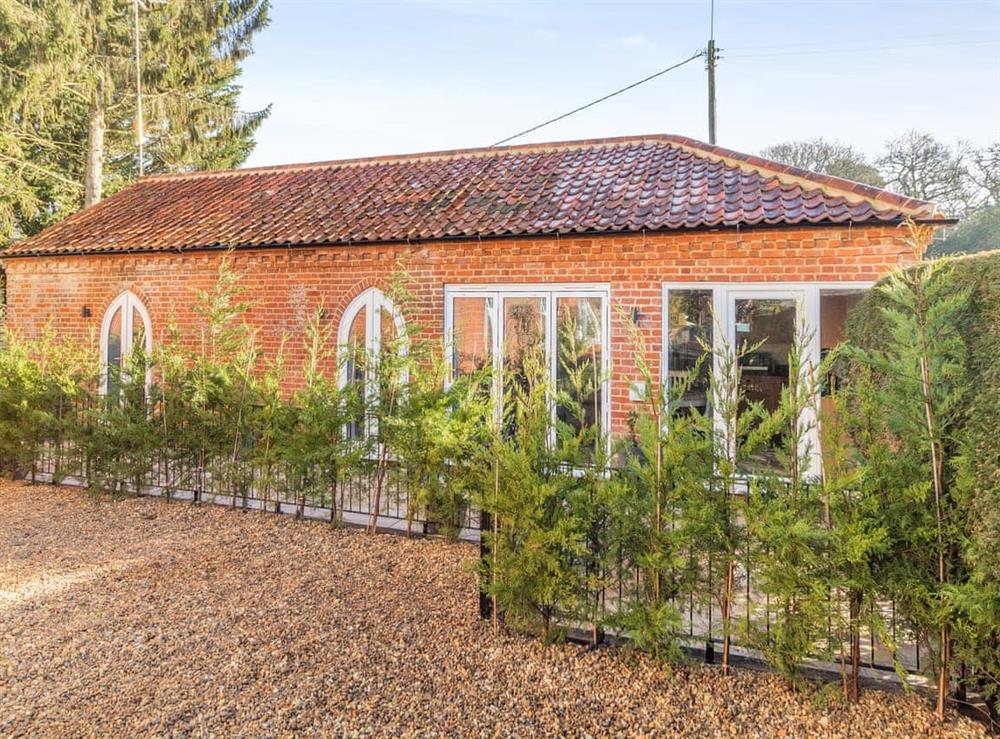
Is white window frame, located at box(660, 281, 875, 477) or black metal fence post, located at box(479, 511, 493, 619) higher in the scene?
white window frame, located at box(660, 281, 875, 477)

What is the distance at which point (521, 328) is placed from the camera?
965 centimetres

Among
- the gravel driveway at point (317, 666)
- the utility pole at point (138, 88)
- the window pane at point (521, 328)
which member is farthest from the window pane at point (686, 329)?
the utility pole at point (138, 88)

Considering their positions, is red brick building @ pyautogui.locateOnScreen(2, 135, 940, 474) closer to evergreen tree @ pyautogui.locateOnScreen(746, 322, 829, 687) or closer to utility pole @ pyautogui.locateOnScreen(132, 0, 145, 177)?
evergreen tree @ pyautogui.locateOnScreen(746, 322, 829, 687)

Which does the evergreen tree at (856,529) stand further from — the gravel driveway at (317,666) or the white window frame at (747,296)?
the white window frame at (747,296)

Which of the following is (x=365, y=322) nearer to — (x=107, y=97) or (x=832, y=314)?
(x=832, y=314)

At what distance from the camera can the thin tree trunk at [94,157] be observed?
70.5ft

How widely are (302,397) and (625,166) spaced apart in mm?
6950

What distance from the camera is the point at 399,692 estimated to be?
12.3 feet

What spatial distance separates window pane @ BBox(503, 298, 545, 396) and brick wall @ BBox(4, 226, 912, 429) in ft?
1.18

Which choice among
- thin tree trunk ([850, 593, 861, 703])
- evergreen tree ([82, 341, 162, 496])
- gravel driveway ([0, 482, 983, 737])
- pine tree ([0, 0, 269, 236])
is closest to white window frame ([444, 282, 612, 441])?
gravel driveway ([0, 482, 983, 737])

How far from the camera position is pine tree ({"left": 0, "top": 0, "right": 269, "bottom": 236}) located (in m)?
17.7

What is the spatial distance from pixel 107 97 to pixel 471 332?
17.0m

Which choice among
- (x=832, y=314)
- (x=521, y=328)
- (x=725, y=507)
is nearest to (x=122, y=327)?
(x=521, y=328)

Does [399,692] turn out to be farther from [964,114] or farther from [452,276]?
[964,114]
